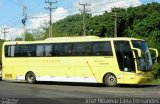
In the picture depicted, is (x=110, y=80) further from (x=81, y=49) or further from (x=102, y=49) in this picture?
(x=81, y=49)

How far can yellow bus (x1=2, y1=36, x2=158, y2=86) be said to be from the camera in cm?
A: 2748

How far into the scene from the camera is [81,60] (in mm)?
29484

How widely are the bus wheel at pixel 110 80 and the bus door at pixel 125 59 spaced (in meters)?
0.82

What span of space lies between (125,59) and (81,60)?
10.8 feet

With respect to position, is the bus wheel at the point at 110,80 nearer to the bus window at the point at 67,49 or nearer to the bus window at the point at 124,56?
the bus window at the point at 124,56

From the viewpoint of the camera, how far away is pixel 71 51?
2989cm

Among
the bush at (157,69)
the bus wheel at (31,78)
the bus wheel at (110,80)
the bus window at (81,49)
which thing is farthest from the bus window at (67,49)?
the bush at (157,69)

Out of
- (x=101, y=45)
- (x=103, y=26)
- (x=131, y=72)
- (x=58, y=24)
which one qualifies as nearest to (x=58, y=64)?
(x=101, y=45)

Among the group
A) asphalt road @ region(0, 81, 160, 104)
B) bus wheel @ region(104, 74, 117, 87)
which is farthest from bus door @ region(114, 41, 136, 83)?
asphalt road @ region(0, 81, 160, 104)

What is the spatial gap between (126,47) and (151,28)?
62.6 m

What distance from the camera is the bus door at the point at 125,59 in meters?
27.3

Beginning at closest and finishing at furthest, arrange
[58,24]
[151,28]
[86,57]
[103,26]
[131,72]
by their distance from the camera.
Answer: [131,72]
[86,57]
[151,28]
[103,26]
[58,24]

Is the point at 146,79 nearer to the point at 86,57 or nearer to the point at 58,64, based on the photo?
the point at 86,57

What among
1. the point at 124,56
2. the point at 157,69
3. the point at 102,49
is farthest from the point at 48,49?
the point at 157,69
